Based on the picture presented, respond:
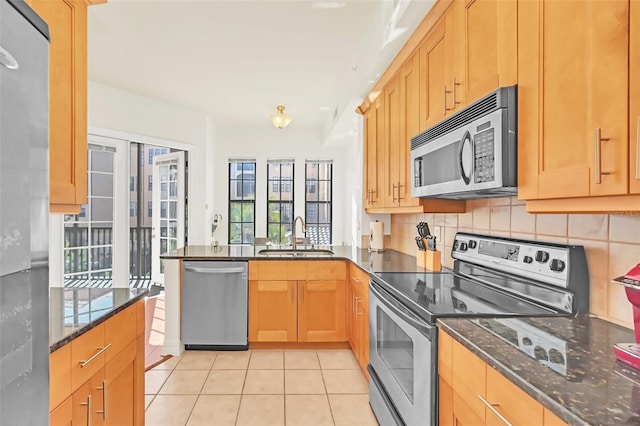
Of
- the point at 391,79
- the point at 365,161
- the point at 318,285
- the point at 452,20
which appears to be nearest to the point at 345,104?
the point at 365,161

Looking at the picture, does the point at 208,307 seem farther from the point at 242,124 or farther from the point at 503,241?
the point at 242,124

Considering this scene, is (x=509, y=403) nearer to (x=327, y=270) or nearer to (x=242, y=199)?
(x=327, y=270)

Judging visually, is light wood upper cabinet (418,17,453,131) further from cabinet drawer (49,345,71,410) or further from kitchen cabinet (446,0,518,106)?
cabinet drawer (49,345,71,410)

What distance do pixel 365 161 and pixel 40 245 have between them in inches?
122

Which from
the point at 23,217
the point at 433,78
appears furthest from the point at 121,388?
the point at 433,78

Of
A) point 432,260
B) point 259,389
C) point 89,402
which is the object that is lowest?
point 259,389

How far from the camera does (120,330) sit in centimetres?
162

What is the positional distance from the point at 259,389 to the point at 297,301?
0.87 metres

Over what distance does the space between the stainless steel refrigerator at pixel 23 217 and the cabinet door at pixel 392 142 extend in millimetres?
2179

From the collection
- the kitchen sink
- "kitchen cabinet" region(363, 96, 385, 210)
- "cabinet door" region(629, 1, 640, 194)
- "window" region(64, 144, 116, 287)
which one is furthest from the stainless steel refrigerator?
"window" region(64, 144, 116, 287)

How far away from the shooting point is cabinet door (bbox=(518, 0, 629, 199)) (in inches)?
35.3

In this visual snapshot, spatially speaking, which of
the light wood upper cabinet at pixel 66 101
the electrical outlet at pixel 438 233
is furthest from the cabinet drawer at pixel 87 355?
the electrical outlet at pixel 438 233

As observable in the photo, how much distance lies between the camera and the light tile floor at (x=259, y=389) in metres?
2.30

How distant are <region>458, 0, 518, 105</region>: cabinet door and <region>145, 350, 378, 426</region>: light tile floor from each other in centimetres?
197
